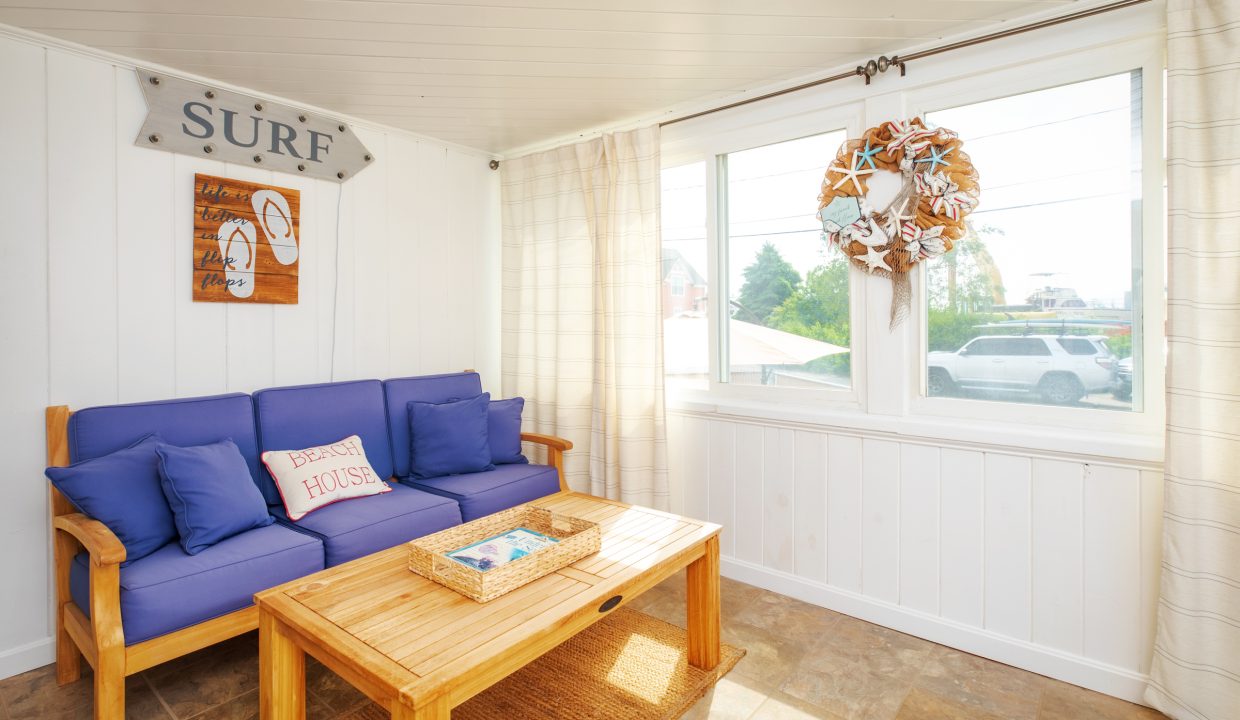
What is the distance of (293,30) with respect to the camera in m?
2.24

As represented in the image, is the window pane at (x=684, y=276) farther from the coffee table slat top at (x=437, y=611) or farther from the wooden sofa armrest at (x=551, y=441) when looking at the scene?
the coffee table slat top at (x=437, y=611)

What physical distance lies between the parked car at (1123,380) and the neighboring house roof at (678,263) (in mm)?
1770

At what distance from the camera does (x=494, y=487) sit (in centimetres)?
284

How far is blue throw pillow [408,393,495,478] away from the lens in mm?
2990

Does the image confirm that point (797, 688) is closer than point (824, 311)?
Yes

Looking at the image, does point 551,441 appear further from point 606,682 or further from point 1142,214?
point 1142,214

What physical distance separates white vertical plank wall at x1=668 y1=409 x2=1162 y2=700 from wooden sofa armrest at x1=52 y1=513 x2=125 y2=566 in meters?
2.37

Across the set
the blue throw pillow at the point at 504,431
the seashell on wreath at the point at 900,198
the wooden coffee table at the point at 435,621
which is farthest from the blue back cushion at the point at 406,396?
the seashell on wreath at the point at 900,198

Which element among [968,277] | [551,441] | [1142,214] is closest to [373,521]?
[551,441]

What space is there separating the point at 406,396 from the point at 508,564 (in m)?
1.67

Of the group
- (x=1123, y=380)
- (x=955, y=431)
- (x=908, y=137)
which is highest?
(x=908, y=137)

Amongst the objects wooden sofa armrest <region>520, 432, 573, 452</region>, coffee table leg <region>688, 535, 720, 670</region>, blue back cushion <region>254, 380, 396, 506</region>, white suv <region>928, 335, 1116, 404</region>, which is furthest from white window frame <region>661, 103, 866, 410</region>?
blue back cushion <region>254, 380, 396, 506</region>

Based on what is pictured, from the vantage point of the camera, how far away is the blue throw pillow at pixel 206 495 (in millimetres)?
2051

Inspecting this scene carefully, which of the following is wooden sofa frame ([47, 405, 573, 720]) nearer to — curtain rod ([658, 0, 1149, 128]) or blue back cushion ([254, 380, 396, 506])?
blue back cushion ([254, 380, 396, 506])
